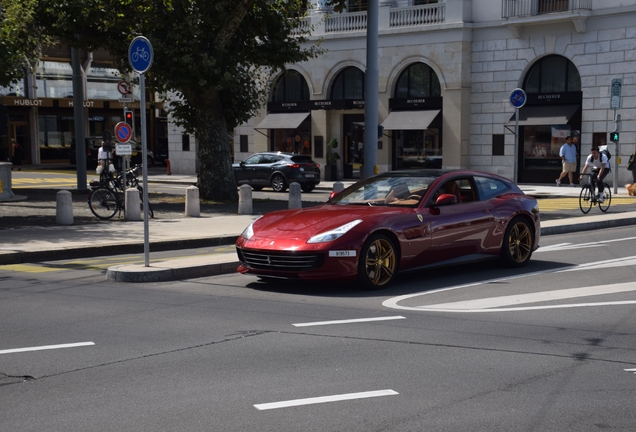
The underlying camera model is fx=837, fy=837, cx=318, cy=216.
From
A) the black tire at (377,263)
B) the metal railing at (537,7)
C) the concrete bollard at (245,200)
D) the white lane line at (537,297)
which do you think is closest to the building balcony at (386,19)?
the metal railing at (537,7)

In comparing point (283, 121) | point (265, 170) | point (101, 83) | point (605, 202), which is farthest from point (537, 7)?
point (101, 83)

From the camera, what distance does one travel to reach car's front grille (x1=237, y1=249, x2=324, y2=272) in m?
9.41

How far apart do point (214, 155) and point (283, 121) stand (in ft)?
56.5

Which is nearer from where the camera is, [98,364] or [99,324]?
[98,364]

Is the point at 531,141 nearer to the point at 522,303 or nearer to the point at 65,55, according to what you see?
the point at 522,303

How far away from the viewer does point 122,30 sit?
74.1 feet

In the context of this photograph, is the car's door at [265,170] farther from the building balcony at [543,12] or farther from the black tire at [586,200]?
the black tire at [586,200]

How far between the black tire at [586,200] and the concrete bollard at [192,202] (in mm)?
9637

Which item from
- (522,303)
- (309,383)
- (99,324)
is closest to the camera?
(309,383)

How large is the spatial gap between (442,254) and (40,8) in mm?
15840

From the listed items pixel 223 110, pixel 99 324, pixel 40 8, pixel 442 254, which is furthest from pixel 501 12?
pixel 99 324

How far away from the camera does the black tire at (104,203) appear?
60.6 feet

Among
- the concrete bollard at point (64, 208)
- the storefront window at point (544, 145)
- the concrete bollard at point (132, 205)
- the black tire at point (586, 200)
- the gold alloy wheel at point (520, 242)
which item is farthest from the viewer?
the storefront window at point (544, 145)

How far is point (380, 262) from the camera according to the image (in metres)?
9.84
